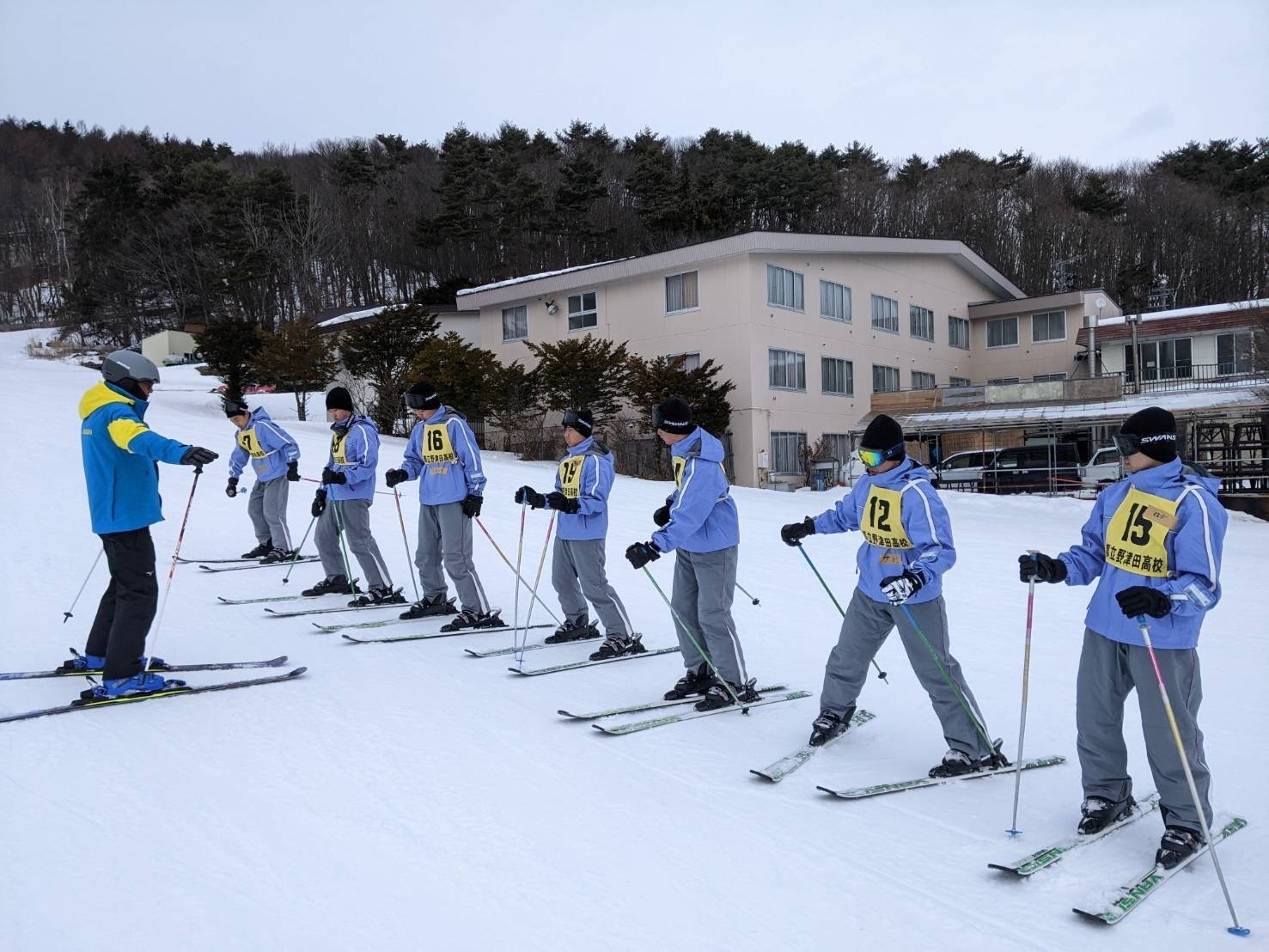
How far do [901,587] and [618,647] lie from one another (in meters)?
3.09

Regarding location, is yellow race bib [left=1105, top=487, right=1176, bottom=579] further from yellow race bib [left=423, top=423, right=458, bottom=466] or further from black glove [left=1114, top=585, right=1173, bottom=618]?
yellow race bib [left=423, top=423, right=458, bottom=466]

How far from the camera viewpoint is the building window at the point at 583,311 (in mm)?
29275

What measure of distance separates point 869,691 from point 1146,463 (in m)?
2.91

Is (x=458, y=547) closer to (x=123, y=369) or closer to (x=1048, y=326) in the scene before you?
(x=123, y=369)

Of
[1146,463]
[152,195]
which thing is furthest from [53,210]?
[1146,463]

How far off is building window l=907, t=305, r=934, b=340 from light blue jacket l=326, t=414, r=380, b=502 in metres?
27.8

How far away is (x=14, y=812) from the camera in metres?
3.84

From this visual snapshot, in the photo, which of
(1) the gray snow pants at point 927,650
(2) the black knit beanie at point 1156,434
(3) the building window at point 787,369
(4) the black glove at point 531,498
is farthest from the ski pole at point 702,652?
(3) the building window at point 787,369

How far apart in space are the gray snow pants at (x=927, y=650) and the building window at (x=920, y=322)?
98.6 feet

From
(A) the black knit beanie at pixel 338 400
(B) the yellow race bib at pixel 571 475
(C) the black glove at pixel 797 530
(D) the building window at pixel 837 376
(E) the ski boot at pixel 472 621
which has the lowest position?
(E) the ski boot at pixel 472 621

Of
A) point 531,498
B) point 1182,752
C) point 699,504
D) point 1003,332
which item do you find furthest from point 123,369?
point 1003,332

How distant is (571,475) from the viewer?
6.88 meters

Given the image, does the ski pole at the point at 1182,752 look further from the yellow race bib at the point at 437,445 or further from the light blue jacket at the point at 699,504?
the yellow race bib at the point at 437,445

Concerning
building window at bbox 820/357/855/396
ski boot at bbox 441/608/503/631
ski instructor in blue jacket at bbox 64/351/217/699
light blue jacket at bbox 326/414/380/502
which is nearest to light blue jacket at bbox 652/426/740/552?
ski boot at bbox 441/608/503/631
